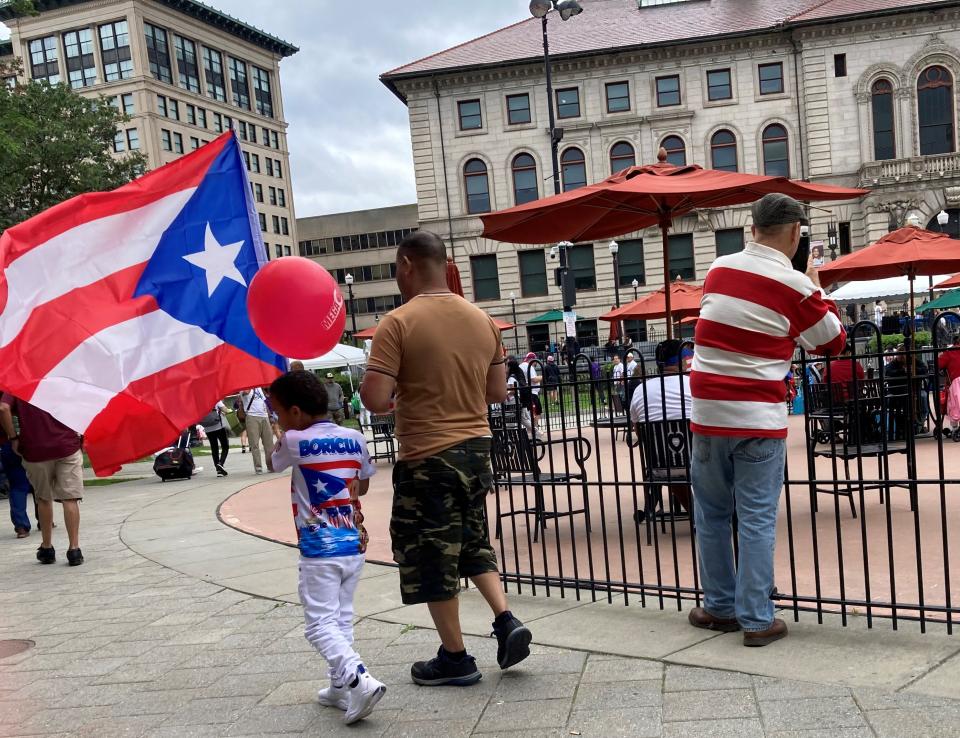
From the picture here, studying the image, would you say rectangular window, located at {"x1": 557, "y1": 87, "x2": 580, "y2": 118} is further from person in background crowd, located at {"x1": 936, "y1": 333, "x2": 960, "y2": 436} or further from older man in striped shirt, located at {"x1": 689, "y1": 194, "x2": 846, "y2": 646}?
older man in striped shirt, located at {"x1": 689, "y1": 194, "x2": 846, "y2": 646}

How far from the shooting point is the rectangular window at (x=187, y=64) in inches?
2879

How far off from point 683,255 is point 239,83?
5494 centimetres

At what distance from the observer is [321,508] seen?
11.7ft

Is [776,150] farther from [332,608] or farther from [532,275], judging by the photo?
[332,608]

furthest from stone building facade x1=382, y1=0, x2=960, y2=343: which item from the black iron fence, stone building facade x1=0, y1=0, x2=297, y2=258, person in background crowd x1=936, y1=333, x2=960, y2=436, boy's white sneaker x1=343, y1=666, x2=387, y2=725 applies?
boy's white sneaker x1=343, y1=666, x2=387, y2=725

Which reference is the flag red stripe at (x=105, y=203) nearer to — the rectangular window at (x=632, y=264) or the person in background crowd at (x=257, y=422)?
the person in background crowd at (x=257, y=422)

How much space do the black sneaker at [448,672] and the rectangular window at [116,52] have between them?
75.5 metres

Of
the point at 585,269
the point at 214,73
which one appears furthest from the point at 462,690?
the point at 214,73

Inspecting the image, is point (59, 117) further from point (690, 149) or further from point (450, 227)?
point (690, 149)

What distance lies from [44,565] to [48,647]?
2789 mm

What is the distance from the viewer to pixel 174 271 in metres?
4.20

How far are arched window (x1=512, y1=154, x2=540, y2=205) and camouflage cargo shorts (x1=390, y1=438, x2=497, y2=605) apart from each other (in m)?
39.2

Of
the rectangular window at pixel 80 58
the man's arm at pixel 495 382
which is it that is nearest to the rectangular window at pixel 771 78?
the man's arm at pixel 495 382

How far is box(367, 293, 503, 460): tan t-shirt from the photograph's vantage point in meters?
3.46
